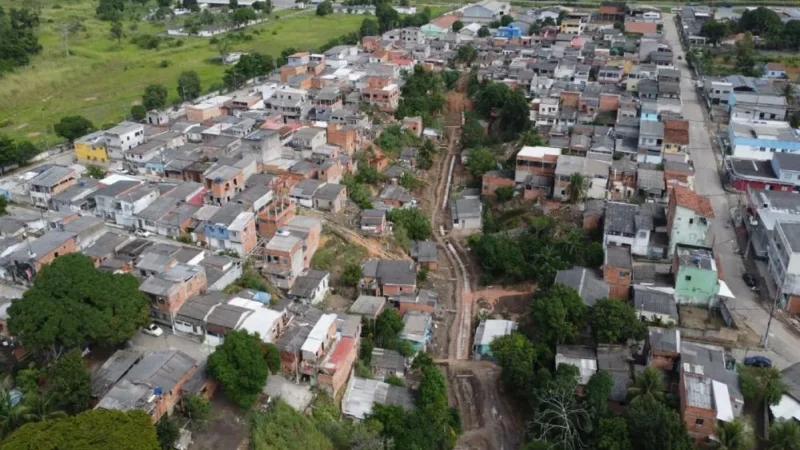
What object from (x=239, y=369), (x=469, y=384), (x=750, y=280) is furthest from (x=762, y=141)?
(x=239, y=369)

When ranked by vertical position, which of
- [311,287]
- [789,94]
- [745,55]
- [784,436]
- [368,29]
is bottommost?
[311,287]

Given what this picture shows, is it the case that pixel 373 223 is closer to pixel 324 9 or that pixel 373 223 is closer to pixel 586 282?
pixel 586 282

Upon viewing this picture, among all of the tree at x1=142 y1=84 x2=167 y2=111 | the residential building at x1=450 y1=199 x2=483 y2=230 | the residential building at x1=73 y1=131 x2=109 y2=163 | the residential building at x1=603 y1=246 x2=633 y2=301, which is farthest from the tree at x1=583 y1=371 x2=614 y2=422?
the tree at x1=142 y1=84 x2=167 y2=111

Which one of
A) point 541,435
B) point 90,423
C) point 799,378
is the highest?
point 90,423

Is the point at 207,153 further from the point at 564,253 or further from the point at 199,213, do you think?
the point at 564,253

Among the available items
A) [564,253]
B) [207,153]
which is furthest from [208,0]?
[564,253]

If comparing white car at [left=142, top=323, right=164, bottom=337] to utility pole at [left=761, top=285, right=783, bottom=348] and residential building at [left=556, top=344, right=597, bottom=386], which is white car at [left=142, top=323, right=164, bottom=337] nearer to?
residential building at [left=556, top=344, right=597, bottom=386]
